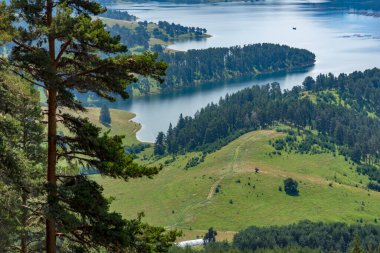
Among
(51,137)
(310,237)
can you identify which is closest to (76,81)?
(51,137)

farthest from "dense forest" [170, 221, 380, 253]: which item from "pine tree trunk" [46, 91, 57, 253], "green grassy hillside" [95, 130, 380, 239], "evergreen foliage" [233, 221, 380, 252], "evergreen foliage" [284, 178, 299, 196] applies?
"pine tree trunk" [46, 91, 57, 253]

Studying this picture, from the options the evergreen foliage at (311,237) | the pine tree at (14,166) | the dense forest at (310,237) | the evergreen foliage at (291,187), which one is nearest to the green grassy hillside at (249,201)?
the evergreen foliage at (291,187)

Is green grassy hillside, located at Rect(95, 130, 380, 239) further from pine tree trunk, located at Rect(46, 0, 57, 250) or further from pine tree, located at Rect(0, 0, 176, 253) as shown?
pine tree, located at Rect(0, 0, 176, 253)

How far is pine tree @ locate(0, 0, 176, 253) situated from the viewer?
20.1m

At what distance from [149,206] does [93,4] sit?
168m

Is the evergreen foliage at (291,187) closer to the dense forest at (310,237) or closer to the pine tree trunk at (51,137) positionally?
the dense forest at (310,237)

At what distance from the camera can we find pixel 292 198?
7146 inches

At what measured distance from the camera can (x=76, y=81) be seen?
68.2 feet

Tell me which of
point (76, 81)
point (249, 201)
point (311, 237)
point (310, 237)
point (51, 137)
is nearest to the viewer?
point (76, 81)

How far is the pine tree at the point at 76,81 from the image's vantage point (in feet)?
65.8

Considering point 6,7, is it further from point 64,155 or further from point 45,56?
point 64,155

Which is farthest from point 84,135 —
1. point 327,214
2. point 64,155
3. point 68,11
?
point 327,214

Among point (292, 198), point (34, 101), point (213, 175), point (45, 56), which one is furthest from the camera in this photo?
point (213, 175)

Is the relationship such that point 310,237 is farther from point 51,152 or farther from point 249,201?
point 51,152
